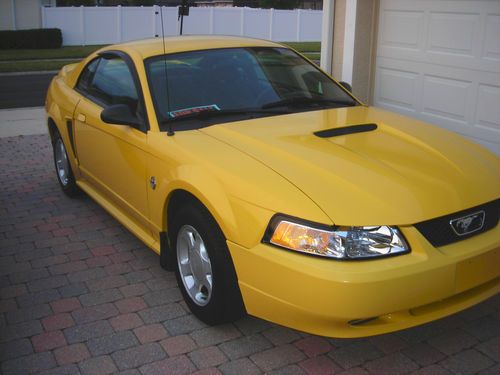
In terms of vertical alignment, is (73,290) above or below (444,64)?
below

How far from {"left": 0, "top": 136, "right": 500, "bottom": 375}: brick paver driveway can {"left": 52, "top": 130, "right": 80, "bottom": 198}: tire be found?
1.28m

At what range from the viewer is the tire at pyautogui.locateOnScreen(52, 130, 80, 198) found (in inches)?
237

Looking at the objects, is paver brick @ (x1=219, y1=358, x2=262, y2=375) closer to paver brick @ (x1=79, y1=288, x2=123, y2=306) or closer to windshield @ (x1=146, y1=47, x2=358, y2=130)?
paver brick @ (x1=79, y1=288, x2=123, y2=306)

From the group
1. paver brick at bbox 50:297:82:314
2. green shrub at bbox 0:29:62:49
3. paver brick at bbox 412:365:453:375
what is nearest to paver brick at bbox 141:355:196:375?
paver brick at bbox 50:297:82:314

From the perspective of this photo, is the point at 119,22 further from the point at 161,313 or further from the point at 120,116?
the point at 161,313

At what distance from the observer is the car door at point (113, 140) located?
4262 millimetres

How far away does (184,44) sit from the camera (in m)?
4.68

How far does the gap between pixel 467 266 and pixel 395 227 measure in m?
0.45

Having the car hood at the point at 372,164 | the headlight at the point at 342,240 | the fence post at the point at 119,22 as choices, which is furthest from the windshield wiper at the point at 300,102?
the fence post at the point at 119,22

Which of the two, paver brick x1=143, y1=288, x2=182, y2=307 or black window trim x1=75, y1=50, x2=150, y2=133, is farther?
black window trim x1=75, y1=50, x2=150, y2=133

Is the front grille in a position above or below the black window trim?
below

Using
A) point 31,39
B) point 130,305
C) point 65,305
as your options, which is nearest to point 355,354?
point 130,305

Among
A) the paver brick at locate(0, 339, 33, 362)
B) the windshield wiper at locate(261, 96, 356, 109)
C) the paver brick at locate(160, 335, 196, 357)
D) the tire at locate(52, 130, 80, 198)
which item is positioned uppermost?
the windshield wiper at locate(261, 96, 356, 109)

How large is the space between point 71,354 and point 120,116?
162 cm
